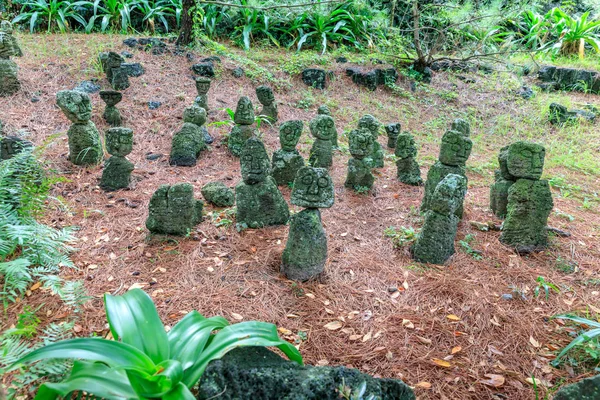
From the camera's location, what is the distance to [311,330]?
258 centimetres

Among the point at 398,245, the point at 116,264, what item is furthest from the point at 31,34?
the point at 398,245

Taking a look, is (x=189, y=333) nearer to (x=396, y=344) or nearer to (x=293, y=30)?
(x=396, y=344)

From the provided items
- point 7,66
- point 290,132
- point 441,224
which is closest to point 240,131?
point 290,132

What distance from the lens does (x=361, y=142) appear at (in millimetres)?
→ 4711

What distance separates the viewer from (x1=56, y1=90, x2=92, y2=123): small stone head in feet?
14.5

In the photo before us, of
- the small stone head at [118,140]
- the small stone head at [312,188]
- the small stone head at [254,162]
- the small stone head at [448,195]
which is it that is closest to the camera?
the small stone head at [312,188]

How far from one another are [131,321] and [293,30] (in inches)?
404

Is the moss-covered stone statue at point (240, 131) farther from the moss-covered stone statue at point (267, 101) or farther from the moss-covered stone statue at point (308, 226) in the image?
the moss-covered stone statue at point (308, 226)

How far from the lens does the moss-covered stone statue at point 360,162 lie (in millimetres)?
4719

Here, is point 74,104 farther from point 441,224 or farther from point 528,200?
point 528,200

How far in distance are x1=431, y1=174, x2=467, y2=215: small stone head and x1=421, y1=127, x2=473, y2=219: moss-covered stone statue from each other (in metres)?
0.68

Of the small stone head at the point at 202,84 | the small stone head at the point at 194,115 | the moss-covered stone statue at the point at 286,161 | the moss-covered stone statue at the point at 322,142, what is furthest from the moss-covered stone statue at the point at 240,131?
the small stone head at the point at 202,84

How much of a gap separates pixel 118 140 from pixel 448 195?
325 cm

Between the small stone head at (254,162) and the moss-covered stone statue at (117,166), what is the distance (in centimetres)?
149
